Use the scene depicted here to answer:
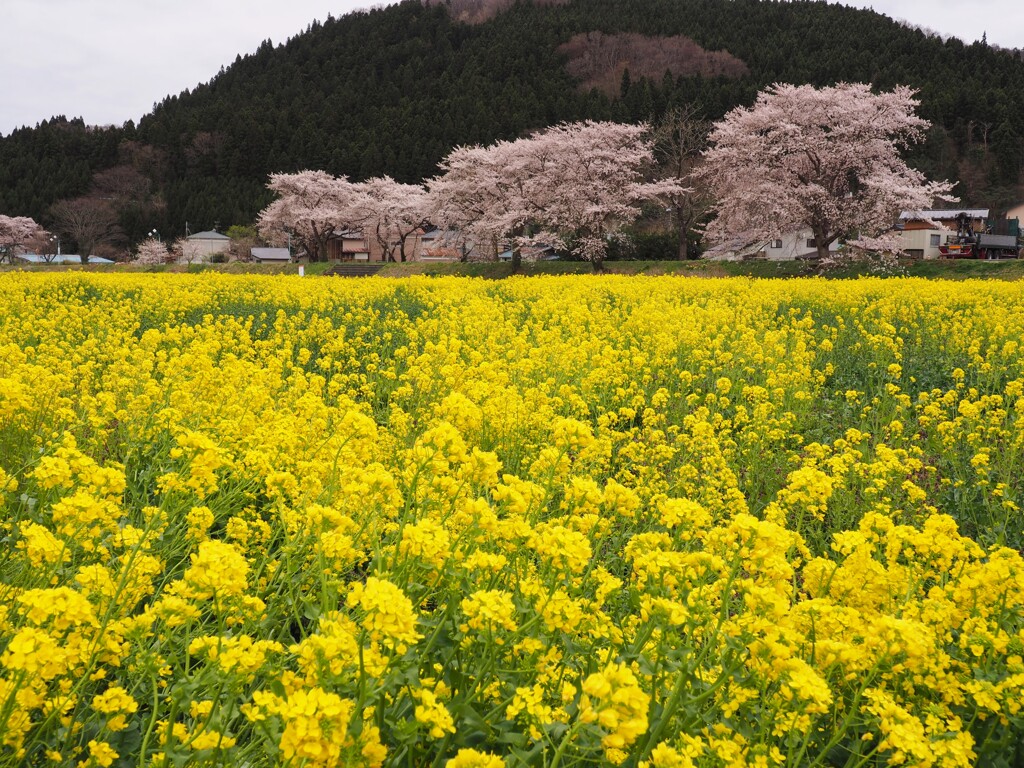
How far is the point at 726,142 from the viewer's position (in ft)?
114

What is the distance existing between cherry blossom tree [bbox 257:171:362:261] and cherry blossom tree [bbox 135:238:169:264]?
62.1ft

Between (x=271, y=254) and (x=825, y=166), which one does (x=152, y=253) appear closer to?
(x=271, y=254)

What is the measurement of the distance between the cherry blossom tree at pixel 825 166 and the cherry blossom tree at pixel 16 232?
75604mm

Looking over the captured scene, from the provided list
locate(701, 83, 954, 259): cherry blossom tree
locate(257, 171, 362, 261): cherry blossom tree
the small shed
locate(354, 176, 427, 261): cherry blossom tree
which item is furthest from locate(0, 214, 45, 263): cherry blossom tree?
locate(701, 83, 954, 259): cherry blossom tree

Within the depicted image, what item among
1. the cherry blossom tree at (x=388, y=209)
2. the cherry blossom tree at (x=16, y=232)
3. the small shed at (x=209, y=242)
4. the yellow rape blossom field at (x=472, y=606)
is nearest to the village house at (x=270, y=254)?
the small shed at (x=209, y=242)

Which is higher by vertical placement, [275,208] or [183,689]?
[275,208]

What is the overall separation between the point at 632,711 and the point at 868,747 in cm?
138

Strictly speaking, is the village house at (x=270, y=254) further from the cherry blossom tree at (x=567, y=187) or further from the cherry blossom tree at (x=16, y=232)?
the cherry blossom tree at (x=567, y=187)

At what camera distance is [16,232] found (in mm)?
77125

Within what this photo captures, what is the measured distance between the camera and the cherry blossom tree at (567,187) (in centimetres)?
3869

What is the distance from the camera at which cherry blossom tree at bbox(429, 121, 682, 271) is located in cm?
3869

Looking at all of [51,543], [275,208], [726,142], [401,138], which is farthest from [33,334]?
[401,138]

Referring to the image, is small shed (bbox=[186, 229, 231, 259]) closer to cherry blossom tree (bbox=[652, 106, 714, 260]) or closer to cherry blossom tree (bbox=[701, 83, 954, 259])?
cherry blossom tree (bbox=[652, 106, 714, 260])

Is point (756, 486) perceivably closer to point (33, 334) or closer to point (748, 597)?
point (748, 597)
